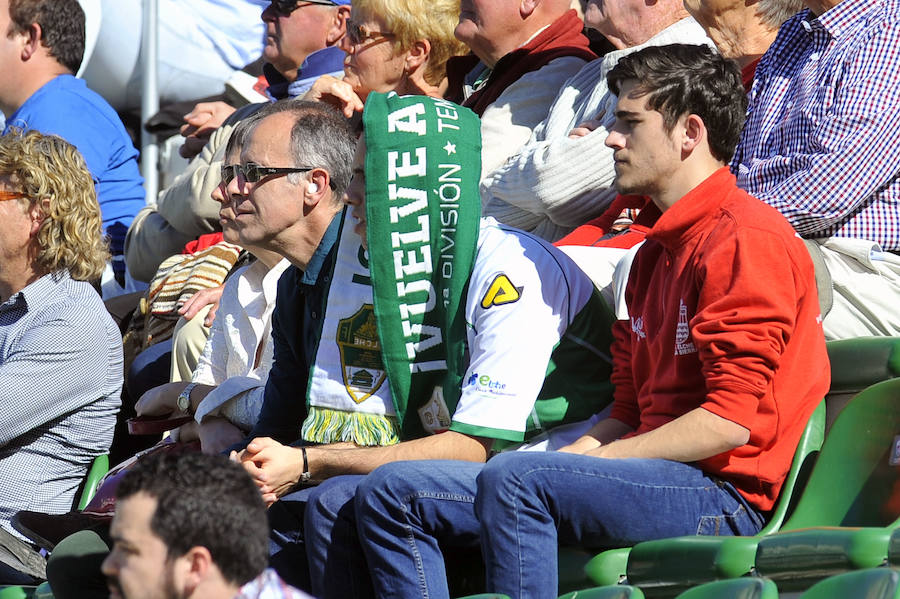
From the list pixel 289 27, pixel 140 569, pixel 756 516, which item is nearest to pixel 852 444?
pixel 756 516

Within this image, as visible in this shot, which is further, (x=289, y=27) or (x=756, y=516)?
(x=289, y=27)

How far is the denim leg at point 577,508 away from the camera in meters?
3.01

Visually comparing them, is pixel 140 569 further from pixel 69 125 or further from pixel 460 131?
pixel 69 125

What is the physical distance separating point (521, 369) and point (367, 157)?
740 millimetres

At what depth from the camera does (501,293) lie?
3.52 meters

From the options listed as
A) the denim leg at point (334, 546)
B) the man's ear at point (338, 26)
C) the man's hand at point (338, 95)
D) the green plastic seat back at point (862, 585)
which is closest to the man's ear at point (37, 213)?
the man's hand at point (338, 95)

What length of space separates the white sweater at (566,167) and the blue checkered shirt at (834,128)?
0.99 ft

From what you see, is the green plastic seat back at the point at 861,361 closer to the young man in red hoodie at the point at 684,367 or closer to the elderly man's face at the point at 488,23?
the young man in red hoodie at the point at 684,367

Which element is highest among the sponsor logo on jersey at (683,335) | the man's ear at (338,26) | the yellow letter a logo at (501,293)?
the man's ear at (338,26)

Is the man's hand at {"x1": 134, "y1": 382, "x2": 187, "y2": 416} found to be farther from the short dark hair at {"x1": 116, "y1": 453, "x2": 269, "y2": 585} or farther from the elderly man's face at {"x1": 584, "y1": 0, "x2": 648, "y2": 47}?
the short dark hair at {"x1": 116, "y1": 453, "x2": 269, "y2": 585}

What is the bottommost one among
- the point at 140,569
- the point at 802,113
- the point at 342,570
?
the point at 342,570

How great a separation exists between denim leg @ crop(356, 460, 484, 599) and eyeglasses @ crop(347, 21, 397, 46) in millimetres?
2627

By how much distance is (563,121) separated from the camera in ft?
15.8

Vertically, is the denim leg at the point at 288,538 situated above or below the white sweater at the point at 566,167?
below
